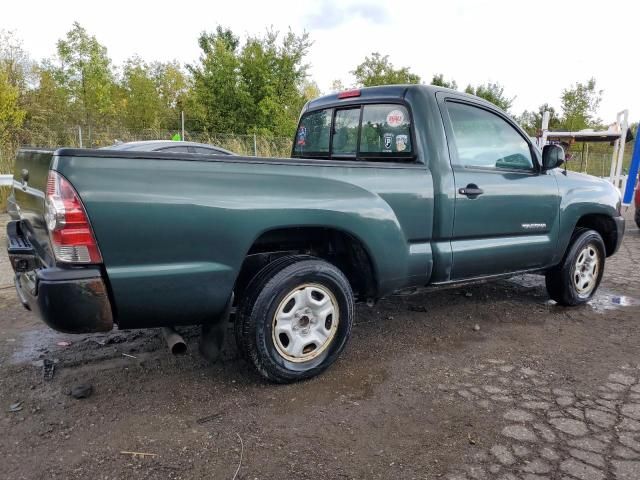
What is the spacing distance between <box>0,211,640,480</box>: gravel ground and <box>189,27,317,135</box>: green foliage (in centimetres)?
2029

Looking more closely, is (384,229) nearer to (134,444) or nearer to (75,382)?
(134,444)

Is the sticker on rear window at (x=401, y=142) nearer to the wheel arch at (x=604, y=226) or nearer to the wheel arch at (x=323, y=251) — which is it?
the wheel arch at (x=323, y=251)

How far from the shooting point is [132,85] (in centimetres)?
2939

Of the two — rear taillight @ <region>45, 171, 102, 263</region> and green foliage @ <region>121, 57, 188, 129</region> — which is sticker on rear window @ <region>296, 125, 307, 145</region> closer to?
rear taillight @ <region>45, 171, 102, 263</region>

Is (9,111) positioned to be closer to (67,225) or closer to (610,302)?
(67,225)

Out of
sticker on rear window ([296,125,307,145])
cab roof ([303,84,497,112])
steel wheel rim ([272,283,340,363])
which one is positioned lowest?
steel wheel rim ([272,283,340,363])

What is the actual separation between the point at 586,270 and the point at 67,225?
4528 millimetres

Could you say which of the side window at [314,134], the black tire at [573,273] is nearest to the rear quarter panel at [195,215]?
the side window at [314,134]

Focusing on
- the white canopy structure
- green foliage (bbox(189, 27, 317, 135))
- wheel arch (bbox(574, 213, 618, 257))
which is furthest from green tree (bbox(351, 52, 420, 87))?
wheel arch (bbox(574, 213, 618, 257))

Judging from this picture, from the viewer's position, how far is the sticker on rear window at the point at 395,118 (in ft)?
11.8

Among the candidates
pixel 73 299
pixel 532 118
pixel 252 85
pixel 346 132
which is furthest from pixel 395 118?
pixel 532 118

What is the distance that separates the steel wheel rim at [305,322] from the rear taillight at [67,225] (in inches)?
43.1

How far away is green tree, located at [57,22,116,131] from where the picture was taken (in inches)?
906

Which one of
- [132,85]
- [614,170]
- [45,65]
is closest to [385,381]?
[614,170]
